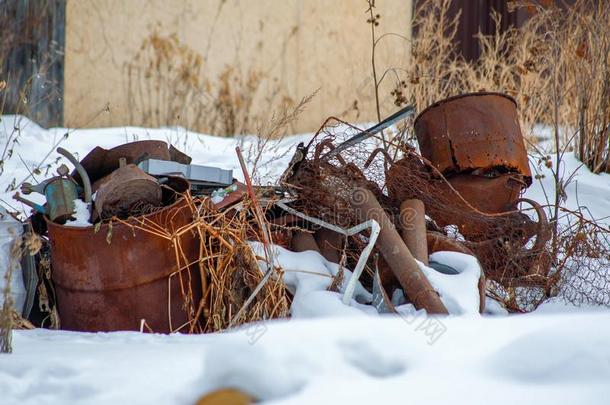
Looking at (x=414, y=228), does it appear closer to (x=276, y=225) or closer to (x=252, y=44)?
(x=276, y=225)

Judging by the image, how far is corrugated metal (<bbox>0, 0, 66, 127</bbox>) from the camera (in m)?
6.93

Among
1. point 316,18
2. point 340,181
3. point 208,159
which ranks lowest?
point 208,159

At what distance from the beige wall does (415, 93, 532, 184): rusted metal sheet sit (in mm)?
3766

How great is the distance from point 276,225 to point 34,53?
4.29 metres

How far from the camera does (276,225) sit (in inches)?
141

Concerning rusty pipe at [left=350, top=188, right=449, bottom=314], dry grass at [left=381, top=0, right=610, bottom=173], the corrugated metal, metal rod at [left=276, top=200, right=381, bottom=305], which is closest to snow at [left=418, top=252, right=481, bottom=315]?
rusty pipe at [left=350, top=188, right=449, bottom=314]

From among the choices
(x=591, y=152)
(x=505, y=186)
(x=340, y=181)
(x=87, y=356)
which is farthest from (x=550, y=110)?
(x=87, y=356)

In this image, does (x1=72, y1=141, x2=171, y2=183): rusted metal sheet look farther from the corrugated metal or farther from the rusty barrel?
the corrugated metal

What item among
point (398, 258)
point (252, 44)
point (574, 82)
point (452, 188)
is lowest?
point (398, 258)

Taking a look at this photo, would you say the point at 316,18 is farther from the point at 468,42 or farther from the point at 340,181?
the point at 340,181

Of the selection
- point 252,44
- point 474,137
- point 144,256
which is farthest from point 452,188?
point 252,44

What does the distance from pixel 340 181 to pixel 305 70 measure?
5.16m

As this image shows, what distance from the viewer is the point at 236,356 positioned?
2.16m

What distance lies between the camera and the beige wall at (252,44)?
7422mm
